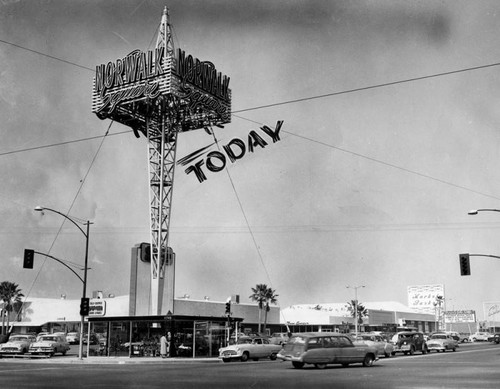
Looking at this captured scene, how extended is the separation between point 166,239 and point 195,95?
13.1m

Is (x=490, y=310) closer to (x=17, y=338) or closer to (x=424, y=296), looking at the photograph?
(x=424, y=296)

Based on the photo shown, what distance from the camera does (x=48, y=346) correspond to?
47656mm

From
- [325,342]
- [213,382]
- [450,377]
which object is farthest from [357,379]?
[325,342]

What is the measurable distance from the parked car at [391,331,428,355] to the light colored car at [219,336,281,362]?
11.0 meters

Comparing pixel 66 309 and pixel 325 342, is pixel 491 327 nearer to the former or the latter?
pixel 66 309

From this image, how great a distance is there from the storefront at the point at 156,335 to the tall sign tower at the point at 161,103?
6.06m

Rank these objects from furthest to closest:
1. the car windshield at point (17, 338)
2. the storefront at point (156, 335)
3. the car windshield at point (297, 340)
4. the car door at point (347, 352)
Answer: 1. the car windshield at point (17, 338)
2. the storefront at point (156, 335)
3. the car door at point (347, 352)
4. the car windshield at point (297, 340)

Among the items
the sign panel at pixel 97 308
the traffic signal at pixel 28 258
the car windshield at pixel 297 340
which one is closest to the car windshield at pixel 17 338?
the sign panel at pixel 97 308

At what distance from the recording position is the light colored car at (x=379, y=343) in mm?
41675

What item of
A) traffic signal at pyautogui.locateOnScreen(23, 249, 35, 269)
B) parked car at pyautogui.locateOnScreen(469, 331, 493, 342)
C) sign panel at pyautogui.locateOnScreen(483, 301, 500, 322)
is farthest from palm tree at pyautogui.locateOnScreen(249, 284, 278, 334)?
sign panel at pyautogui.locateOnScreen(483, 301, 500, 322)

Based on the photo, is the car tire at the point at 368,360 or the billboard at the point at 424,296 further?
the billboard at the point at 424,296

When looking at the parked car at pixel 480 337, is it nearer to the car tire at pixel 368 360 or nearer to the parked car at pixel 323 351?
the car tire at pixel 368 360

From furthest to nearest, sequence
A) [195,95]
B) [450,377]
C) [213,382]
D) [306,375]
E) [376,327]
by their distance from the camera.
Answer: [376,327] < [195,95] < [306,375] < [450,377] < [213,382]

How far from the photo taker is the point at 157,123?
54.1 m
